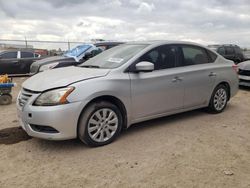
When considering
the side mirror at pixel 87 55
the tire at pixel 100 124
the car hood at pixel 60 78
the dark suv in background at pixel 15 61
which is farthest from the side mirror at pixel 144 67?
the dark suv in background at pixel 15 61

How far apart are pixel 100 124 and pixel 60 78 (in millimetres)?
928

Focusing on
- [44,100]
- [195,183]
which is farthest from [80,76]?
[195,183]

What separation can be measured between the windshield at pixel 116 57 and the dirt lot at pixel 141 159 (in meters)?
1.24

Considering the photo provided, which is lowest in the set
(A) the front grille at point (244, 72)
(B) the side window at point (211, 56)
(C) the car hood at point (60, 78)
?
(A) the front grille at point (244, 72)

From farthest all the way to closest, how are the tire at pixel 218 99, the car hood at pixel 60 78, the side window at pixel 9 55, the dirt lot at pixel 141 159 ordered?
1. the side window at pixel 9 55
2. the tire at pixel 218 99
3. the car hood at pixel 60 78
4. the dirt lot at pixel 141 159

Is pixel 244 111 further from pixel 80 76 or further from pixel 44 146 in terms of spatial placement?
pixel 44 146

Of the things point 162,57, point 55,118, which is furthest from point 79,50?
point 55,118

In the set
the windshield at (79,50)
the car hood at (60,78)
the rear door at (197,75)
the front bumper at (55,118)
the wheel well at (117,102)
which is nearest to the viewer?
the front bumper at (55,118)

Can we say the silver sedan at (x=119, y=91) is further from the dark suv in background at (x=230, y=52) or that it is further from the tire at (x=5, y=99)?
the dark suv in background at (x=230, y=52)

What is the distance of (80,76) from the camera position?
4430 millimetres

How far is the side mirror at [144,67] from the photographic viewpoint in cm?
469

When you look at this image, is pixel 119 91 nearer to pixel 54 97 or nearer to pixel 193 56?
pixel 54 97

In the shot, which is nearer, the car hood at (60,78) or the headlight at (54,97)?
the headlight at (54,97)

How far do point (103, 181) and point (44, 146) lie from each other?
57.9 inches
